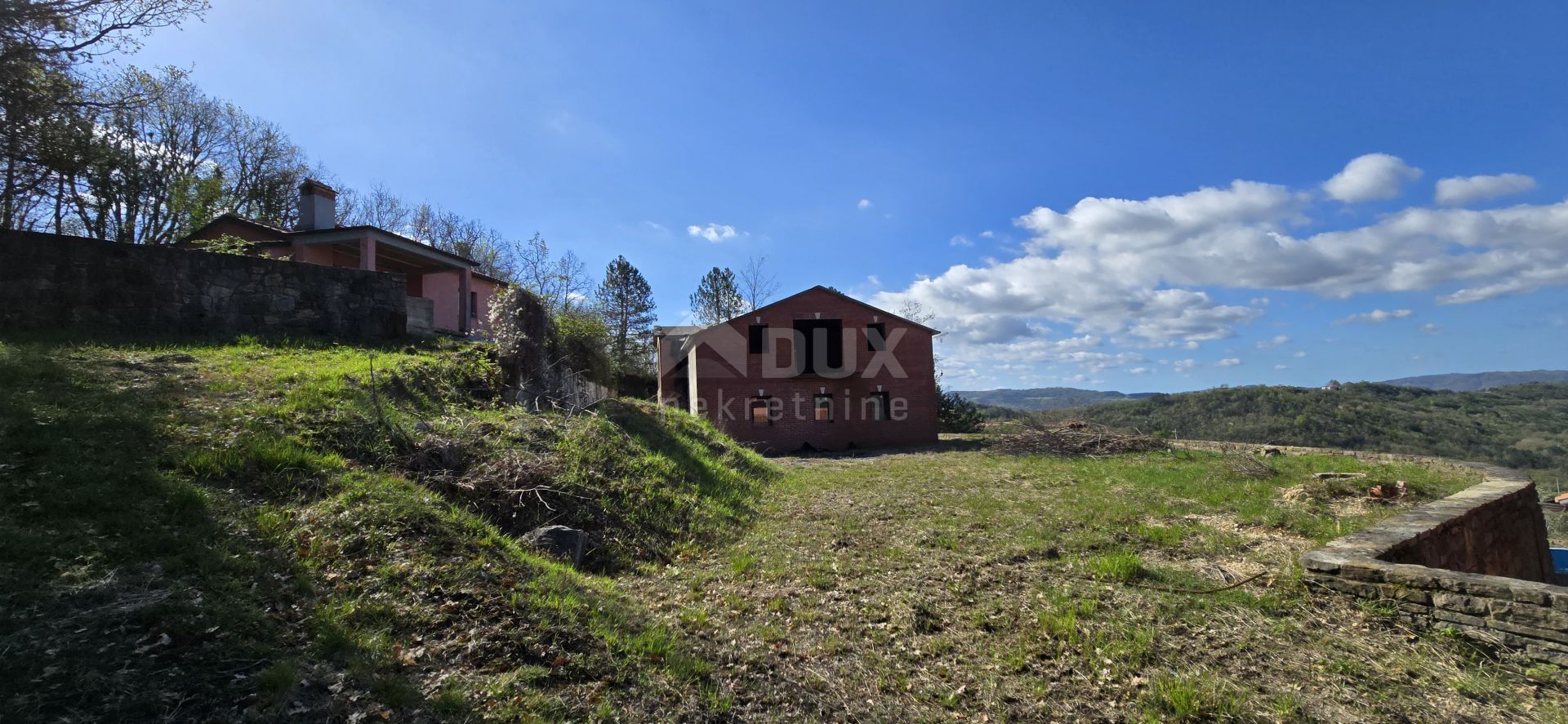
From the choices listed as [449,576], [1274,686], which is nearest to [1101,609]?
[1274,686]

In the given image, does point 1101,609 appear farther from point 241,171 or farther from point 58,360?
point 241,171

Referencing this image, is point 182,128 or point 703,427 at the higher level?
point 182,128

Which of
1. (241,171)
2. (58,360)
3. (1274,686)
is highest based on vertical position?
(241,171)

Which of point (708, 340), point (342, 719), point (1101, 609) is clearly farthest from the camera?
point (708, 340)

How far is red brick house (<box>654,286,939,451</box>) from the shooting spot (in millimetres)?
20344

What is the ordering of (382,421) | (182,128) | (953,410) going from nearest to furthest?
(382,421), (182,128), (953,410)

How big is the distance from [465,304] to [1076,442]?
54.2 feet

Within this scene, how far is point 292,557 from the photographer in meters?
3.52

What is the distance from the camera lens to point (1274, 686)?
3455mm

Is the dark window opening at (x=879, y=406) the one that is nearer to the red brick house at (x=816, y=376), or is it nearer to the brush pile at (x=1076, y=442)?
the red brick house at (x=816, y=376)

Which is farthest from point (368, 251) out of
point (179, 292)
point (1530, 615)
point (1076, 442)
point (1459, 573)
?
point (1076, 442)

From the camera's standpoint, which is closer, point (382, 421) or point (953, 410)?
point (382, 421)

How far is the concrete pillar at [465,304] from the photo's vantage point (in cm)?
1550

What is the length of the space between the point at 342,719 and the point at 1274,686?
474 cm
